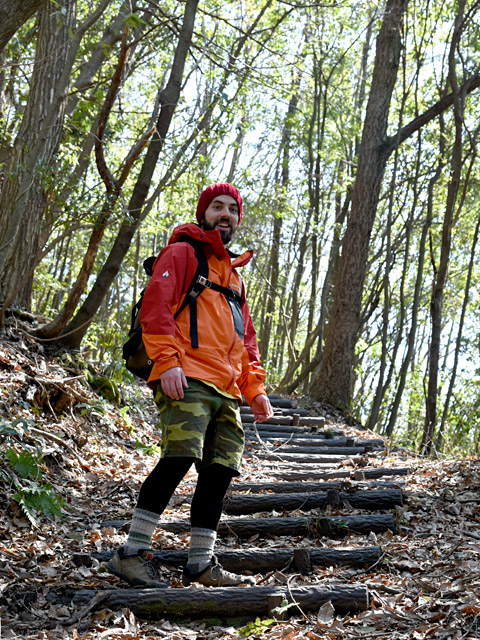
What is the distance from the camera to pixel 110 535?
4109 mm

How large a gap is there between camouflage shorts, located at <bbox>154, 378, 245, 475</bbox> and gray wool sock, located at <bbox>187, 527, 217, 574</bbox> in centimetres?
33

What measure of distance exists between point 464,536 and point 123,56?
557cm

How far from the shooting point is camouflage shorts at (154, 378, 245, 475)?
10.3 ft

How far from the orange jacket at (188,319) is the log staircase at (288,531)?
38.3 inches

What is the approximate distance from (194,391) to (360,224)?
9007 mm

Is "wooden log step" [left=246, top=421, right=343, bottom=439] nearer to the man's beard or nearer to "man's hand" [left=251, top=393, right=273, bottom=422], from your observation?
"man's hand" [left=251, top=393, right=273, bottom=422]

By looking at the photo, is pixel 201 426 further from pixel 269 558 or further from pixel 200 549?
pixel 269 558

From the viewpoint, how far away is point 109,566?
10.6ft

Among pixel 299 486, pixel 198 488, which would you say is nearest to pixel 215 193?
pixel 198 488

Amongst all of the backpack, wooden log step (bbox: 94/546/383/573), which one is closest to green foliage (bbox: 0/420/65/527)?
wooden log step (bbox: 94/546/383/573)

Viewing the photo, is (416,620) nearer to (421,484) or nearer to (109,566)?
(109,566)

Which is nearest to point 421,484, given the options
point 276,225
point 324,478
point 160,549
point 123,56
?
point 324,478

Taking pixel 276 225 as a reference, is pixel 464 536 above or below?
below

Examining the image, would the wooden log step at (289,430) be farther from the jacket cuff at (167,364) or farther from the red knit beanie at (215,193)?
the jacket cuff at (167,364)
